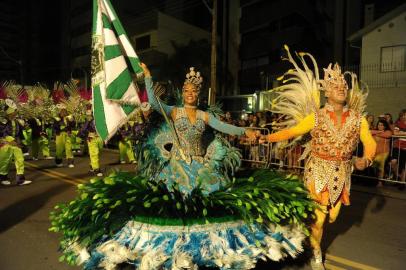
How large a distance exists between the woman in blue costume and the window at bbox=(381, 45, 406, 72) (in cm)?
1694

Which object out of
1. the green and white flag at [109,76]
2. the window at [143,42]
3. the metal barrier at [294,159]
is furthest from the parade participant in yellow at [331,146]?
the window at [143,42]

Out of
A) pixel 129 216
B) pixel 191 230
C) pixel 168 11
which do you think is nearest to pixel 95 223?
pixel 129 216

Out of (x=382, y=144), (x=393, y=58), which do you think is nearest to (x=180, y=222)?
(x=382, y=144)

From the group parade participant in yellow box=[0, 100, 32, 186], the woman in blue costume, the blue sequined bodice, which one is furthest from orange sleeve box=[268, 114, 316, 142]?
parade participant in yellow box=[0, 100, 32, 186]

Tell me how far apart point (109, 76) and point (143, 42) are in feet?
112

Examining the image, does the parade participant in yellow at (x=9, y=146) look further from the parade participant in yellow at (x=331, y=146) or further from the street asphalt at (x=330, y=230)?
the parade participant in yellow at (x=331, y=146)

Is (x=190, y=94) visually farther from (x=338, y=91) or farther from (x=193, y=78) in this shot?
(x=338, y=91)

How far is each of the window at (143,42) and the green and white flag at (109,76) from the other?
3292 centimetres

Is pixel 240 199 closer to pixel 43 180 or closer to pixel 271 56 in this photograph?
pixel 43 180

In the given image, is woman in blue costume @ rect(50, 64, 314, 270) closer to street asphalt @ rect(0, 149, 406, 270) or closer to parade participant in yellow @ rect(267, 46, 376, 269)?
parade participant in yellow @ rect(267, 46, 376, 269)

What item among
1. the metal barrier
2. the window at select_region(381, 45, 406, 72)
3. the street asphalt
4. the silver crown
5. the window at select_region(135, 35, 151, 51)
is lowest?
the street asphalt

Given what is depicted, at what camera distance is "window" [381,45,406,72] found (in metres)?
18.2

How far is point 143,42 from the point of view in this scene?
120ft

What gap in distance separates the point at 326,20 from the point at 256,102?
615 inches
